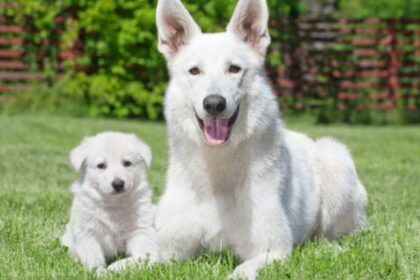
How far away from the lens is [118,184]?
5.14 meters

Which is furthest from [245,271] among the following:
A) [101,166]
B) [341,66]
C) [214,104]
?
[341,66]

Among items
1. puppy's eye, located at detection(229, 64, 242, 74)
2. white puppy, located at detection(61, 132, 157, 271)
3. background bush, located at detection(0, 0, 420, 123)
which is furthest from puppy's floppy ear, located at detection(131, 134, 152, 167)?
background bush, located at detection(0, 0, 420, 123)

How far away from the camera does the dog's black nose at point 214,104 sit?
14.5 ft

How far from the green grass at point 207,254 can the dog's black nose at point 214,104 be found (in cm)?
86

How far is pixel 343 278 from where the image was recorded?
429cm

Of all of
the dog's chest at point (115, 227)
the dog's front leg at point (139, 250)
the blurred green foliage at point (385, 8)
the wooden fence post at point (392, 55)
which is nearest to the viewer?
the dog's front leg at point (139, 250)

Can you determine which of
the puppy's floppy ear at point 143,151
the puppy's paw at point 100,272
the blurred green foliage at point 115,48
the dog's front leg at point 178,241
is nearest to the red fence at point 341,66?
the blurred green foliage at point 115,48

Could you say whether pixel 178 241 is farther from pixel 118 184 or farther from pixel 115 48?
pixel 115 48

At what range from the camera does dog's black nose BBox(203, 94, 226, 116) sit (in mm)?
4426

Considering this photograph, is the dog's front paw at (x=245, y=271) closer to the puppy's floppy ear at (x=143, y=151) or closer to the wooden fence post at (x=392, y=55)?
the puppy's floppy ear at (x=143, y=151)

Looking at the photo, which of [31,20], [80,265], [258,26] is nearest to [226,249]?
[80,265]

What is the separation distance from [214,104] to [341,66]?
18.0 m

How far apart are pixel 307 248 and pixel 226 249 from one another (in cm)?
56

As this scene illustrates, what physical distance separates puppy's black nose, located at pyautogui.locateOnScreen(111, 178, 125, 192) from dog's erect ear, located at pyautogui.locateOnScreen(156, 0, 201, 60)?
833mm
